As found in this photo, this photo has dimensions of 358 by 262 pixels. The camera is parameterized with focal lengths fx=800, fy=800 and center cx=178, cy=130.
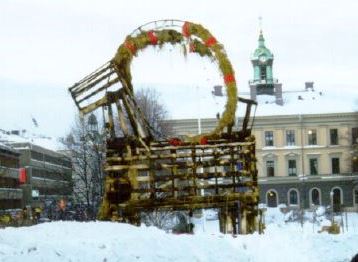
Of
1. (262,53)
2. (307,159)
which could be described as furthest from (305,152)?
(262,53)

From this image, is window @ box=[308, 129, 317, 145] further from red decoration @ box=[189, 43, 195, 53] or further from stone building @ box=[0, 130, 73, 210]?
red decoration @ box=[189, 43, 195, 53]

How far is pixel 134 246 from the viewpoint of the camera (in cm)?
1366

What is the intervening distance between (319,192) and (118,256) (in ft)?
230

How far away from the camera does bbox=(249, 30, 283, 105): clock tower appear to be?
84738 millimetres

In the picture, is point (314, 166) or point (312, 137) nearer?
point (314, 166)

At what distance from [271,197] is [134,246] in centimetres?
6877

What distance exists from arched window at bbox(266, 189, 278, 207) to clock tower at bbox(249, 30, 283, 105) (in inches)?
371

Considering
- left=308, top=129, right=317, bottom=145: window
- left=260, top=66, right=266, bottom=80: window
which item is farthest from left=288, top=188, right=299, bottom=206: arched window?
left=260, top=66, right=266, bottom=80: window

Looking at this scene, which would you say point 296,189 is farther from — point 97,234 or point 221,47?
point 97,234

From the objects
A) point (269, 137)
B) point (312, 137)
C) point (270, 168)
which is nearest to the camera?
point (270, 168)

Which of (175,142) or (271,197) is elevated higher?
(175,142)

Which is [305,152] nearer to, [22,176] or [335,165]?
[335,165]

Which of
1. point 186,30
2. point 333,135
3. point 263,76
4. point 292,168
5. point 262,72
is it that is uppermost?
point 262,72

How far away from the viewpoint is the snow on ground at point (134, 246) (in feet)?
41.9
